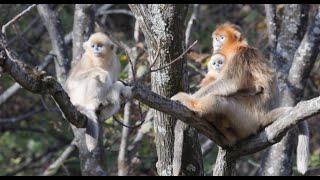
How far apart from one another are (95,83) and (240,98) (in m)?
0.97

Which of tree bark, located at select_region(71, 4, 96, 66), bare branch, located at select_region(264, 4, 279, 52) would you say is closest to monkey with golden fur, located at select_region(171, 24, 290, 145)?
bare branch, located at select_region(264, 4, 279, 52)

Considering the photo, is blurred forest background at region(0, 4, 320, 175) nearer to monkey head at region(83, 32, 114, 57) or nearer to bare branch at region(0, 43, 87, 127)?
monkey head at region(83, 32, 114, 57)

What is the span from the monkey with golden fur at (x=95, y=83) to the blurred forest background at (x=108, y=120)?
1096mm

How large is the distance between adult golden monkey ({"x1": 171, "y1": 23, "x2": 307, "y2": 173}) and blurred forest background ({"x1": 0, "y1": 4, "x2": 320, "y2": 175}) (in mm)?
1476

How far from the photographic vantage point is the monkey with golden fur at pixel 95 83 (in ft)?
14.4

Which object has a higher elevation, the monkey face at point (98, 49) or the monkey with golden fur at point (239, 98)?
the monkey face at point (98, 49)

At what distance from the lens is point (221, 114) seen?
4.28 meters

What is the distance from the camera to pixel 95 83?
4703 millimetres

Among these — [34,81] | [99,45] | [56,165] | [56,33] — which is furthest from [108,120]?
[34,81]

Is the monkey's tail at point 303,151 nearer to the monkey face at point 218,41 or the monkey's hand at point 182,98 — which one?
the monkey's hand at point 182,98

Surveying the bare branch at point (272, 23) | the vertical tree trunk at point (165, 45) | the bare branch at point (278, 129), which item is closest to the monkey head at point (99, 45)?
the vertical tree trunk at point (165, 45)

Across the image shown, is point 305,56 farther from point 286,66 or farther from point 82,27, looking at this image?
point 82,27

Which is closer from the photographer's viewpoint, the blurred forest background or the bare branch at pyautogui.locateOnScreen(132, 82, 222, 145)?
the bare branch at pyautogui.locateOnScreen(132, 82, 222, 145)

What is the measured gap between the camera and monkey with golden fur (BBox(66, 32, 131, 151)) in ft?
14.4
